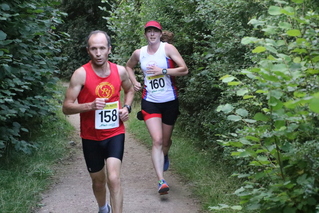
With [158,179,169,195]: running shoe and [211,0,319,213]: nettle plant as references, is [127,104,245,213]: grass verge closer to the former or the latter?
[158,179,169,195]: running shoe

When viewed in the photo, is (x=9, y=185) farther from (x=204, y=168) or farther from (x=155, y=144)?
(x=204, y=168)

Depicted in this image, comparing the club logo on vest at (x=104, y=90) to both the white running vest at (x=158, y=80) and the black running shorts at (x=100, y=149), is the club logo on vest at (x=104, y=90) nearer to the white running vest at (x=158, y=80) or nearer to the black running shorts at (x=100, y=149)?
the black running shorts at (x=100, y=149)

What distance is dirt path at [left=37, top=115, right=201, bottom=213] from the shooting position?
18.3 feet

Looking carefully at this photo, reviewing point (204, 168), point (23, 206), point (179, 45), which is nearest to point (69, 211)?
point (23, 206)

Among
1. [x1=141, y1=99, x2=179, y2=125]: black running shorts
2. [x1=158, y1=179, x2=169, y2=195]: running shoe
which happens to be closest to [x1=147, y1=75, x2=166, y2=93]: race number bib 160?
[x1=141, y1=99, x2=179, y2=125]: black running shorts

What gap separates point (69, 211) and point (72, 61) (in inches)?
775

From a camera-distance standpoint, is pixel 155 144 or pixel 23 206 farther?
pixel 155 144

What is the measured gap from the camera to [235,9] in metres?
5.75

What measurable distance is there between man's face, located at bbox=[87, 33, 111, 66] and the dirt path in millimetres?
1880

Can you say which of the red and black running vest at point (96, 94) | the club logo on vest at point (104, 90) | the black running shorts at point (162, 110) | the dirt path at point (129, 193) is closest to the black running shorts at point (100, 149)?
the red and black running vest at point (96, 94)

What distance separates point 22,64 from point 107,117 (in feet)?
7.30

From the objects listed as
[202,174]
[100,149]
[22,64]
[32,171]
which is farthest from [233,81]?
[32,171]

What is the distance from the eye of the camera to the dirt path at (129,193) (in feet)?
18.3

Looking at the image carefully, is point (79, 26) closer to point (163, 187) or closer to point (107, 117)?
point (163, 187)
